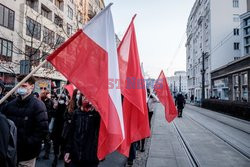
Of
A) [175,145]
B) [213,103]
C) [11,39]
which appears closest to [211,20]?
[213,103]

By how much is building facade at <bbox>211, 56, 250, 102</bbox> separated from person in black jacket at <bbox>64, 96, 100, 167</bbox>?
2756 cm

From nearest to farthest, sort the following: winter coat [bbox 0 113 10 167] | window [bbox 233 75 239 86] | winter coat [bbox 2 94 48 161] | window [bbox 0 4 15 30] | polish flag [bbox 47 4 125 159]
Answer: winter coat [bbox 0 113 10 167] → polish flag [bbox 47 4 125 159] → winter coat [bbox 2 94 48 161] → window [bbox 0 4 15 30] → window [bbox 233 75 239 86]

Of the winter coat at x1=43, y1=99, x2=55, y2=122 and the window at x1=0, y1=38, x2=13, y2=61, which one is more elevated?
the window at x1=0, y1=38, x2=13, y2=61

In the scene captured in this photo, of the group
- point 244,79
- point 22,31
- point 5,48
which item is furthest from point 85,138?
point 244,79

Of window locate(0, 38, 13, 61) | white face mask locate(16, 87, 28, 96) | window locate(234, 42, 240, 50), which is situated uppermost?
window locate(234, 42, 240, 50)

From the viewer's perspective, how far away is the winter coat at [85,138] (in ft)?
11.3

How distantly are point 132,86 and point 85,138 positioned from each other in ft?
4.72

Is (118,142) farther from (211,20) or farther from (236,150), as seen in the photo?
(211,20)

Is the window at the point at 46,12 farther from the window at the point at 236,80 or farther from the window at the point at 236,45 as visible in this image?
the window at the point at 236,45

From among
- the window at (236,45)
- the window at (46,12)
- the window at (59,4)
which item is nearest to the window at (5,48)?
the window at (46,12)

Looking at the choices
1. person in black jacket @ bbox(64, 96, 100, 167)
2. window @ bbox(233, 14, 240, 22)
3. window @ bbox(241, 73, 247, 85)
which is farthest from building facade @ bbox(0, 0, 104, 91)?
window @ bbox(233, 14, 240, 22)

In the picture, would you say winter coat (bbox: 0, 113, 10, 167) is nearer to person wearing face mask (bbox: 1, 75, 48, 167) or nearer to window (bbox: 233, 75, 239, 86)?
person wearing face mask (bbox: 1, 75, 48, 167)

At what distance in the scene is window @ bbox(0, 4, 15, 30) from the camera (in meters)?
20.8

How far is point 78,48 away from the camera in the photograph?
3.28 meters
